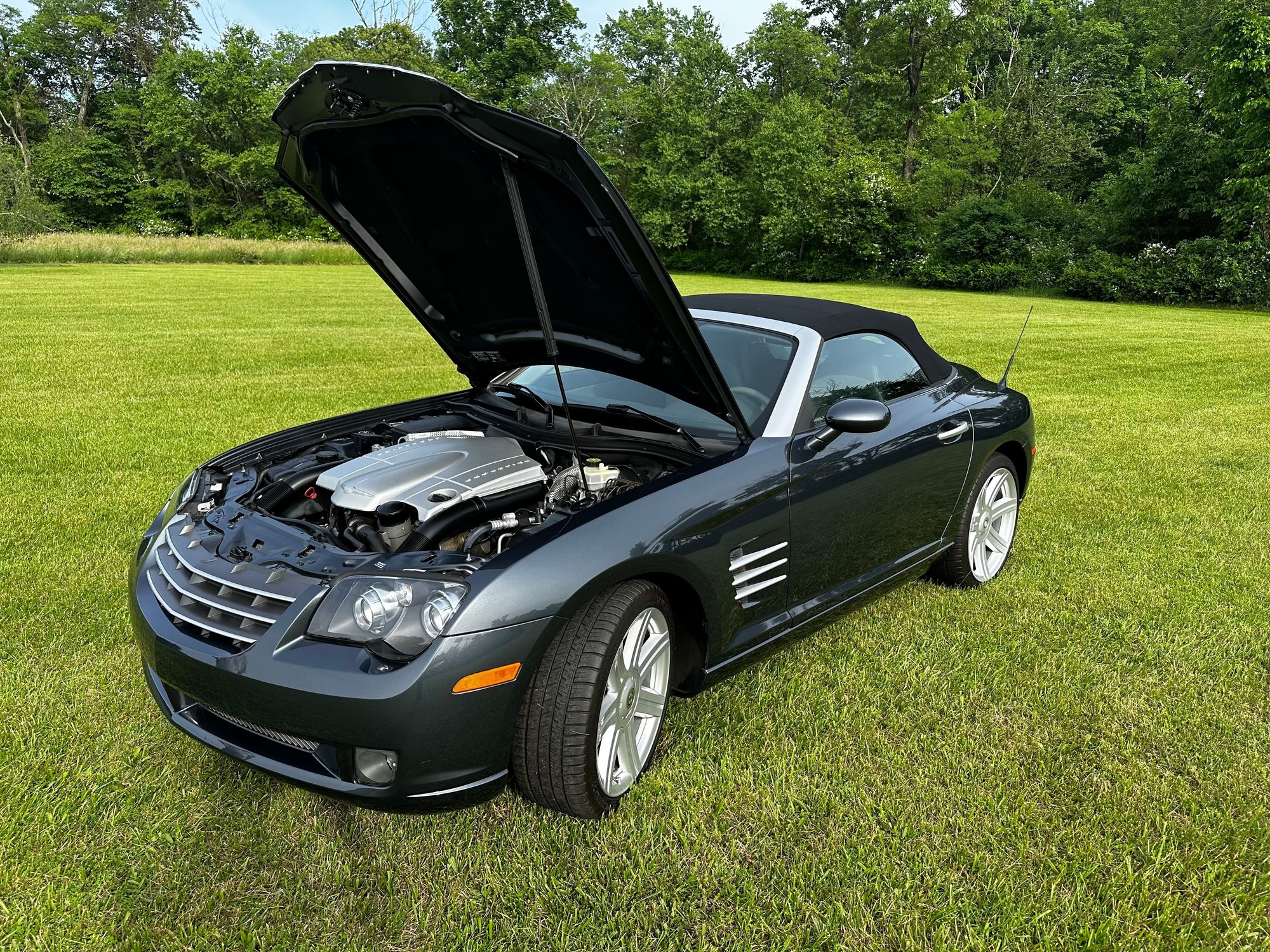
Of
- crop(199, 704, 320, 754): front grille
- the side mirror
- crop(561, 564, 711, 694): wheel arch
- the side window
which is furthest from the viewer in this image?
the side window

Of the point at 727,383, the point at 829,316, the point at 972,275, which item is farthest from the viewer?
the point at 972,275

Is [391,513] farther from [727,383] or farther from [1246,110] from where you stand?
[1246,110]

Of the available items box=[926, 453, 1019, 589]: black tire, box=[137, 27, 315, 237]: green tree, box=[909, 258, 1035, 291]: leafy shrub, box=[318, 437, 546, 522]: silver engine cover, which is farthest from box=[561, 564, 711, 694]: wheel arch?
box=[137, 27, 315, 237]: green tree

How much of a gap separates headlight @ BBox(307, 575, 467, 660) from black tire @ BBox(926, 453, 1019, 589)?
2.65 metres

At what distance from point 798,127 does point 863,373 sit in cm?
4141

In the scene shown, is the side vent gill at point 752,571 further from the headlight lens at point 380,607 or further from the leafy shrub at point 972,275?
the leafy shrub at point 972,275

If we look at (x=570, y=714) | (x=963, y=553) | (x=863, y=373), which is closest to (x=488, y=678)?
(x=570, y=714)

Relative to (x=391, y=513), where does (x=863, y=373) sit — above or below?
above

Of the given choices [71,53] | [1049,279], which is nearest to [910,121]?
[1049,279]

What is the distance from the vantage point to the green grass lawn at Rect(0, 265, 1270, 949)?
2066 mm

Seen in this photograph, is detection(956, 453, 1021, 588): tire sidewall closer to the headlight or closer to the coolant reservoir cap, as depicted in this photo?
the coolant reservoir cap

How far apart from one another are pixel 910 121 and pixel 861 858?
45704 mm

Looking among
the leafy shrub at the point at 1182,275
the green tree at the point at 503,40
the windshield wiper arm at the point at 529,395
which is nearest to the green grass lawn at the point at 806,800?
the windshield wiper arm at the point at 529,395

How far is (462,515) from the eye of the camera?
2.67m
